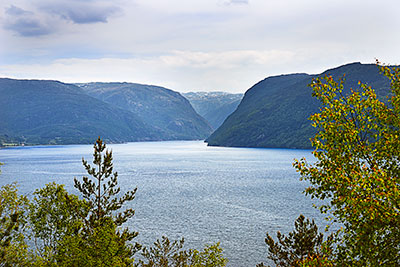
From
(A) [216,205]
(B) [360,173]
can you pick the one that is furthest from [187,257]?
(A) [216,205]

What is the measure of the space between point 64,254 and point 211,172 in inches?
5821

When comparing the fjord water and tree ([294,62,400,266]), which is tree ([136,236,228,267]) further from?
the fjord water

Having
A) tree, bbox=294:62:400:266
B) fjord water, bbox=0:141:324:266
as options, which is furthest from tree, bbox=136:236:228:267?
fjord water, bbox=0:141:324:266

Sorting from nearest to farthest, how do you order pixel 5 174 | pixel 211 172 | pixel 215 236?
1. pixel 215 236
2. pixel 5 174
3. pixel 211 172

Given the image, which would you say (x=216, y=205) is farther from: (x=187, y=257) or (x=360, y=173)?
(x=360, y=173)

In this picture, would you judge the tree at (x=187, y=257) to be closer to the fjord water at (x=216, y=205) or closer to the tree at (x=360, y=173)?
the tree at (x=360, y=173)

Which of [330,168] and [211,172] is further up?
[330,168]

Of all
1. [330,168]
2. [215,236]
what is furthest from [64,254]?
[215,236]

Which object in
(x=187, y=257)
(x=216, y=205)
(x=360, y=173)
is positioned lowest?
(x=216, y=205)

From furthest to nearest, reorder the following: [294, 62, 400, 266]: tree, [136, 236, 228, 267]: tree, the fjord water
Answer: the fjord water
[136, 236, 228, 267]: tree
[294, 62, 400, 266]: tree

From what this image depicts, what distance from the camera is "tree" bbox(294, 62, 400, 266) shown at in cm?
1279

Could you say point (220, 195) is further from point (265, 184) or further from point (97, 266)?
point (97, 266)

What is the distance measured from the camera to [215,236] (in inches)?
2645

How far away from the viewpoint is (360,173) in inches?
529
